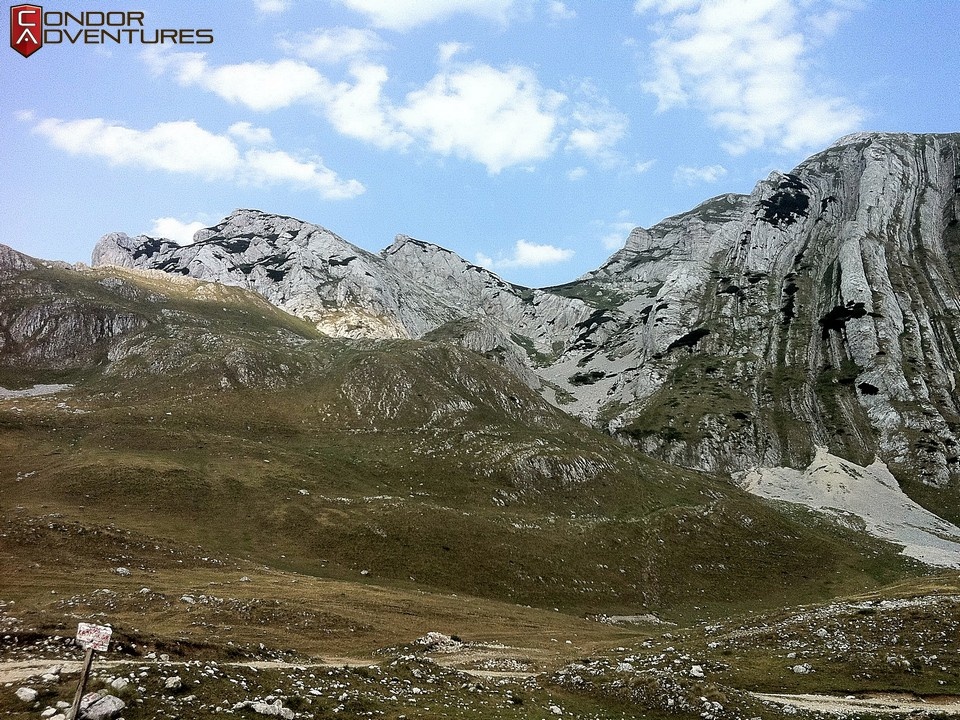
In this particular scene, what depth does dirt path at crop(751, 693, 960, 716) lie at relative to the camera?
2578 centimetres

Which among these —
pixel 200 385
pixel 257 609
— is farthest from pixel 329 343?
pixel 257 609

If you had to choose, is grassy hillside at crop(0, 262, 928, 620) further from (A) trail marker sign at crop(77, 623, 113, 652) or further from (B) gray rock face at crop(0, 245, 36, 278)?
(A) trail marker sign at crop(77, 623, 113, 652)

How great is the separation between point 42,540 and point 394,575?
1401 inches

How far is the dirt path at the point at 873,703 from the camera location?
2578 centimetres

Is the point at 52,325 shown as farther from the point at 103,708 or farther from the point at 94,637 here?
the point at 94,637

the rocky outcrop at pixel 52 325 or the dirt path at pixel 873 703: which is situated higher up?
the rocky outcrop at pixel 52 325

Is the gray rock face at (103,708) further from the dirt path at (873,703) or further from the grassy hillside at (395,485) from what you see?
the grassy hillside at (395,485)

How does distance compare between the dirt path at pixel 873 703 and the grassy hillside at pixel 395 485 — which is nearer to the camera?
the dirt path at pixel 873 703

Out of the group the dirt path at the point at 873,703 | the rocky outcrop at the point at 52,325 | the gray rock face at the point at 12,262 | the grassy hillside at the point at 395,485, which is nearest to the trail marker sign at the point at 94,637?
the dirt path at the point at 873,703

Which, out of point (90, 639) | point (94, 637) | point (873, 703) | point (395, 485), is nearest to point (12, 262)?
point (395, 485)

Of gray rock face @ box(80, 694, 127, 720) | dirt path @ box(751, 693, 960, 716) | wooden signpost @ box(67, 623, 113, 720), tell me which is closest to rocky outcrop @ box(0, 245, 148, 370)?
gray rock face @ box(80, 694, 127, 720)

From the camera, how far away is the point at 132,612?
127 ft

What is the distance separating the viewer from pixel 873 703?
27391mm

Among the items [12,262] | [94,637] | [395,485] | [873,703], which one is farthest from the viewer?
[12,262]
